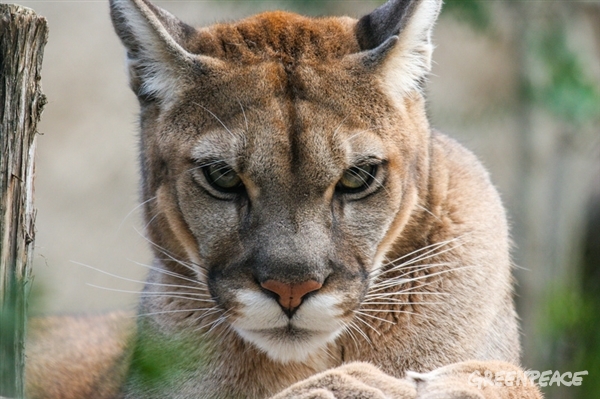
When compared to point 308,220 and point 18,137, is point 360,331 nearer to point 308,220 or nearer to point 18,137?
point 308,220

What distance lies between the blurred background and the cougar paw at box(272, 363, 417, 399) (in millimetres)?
4264

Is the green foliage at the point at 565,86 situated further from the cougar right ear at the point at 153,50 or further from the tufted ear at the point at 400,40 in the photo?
the cougar right ear at the point at 153,50

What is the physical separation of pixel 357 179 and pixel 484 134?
7315 mm

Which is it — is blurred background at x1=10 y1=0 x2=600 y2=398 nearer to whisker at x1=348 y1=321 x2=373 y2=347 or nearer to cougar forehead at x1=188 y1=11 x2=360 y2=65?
cougar forehead at x1=188 y1=11 x2=360 y2=65

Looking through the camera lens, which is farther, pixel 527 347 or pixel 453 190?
pixel 527 347

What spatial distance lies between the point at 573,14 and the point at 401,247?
767 centimetres

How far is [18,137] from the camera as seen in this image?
3912 millimetres

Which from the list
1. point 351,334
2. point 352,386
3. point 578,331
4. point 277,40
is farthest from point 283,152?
point 578,331

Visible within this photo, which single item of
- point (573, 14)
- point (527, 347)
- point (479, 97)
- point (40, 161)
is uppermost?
point (573, 14)

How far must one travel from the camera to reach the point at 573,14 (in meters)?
11.6

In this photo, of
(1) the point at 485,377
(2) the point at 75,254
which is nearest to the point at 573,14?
(2) the point at 75,254

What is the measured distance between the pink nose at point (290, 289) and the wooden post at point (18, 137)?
3.74 feet

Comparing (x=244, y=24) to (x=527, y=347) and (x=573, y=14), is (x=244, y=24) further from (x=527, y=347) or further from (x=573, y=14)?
(x=573, y=14)

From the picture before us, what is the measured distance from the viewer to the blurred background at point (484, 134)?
9.17 m
